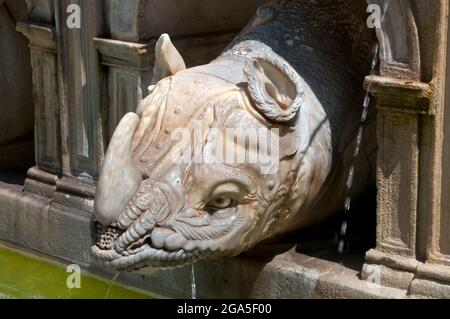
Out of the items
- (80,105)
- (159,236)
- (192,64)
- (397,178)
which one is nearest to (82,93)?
(80,105)

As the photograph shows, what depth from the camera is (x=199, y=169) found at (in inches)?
276

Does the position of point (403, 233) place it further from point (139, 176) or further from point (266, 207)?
point (139, 176)

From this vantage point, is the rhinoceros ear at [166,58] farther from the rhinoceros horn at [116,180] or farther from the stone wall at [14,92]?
the stone wall at [14,92]

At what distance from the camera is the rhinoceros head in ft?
22.6

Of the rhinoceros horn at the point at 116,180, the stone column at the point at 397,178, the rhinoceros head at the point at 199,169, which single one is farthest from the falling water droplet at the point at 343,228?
the rhinoceros horn at the point at 116,180

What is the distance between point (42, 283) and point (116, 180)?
2.23 metres

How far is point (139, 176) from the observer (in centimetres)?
695

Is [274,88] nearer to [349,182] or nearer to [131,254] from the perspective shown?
[349,182]

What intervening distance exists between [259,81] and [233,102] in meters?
0.17

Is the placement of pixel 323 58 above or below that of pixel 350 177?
above

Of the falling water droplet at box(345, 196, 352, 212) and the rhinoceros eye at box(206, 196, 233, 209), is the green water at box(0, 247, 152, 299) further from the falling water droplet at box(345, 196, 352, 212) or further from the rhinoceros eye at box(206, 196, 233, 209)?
the rhinoceros eye at box(206, 196, 233, 209)

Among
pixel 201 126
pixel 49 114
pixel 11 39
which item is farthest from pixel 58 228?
pixel 201 126

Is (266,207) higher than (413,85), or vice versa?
(413,85)

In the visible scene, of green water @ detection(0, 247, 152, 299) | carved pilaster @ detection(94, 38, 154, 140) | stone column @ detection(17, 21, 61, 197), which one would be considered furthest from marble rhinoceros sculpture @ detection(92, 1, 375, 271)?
stone column @ detection(17, 21, 61, 197)
